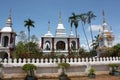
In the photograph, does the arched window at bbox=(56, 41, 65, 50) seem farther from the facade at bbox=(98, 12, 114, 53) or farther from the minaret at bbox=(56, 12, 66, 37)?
the facade at bbox=(98, 12, 114, 53)

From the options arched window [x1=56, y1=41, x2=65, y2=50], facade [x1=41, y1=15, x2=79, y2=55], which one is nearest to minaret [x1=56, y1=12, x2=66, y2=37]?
facade [x1=41, y1=15, x2=79, y2=55]

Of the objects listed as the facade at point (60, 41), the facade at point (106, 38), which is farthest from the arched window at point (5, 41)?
the facade at point (106, 38)

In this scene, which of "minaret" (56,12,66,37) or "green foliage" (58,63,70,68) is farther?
"minaret" (56,12,66,37)

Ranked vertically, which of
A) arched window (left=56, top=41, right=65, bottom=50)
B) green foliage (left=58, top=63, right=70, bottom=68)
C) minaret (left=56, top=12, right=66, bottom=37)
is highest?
minaret (left=56, top=12, right=66, bottom=37)

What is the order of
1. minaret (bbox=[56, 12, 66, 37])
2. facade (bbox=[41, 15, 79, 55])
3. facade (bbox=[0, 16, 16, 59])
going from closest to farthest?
facade (bbox=[0, 16, 16, 59])
facade (bbox=[41, 15, 79, 55])
minaret (bbox=[56, 12, 66, 37])

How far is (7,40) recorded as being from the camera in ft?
125

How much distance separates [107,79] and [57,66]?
5.38 m

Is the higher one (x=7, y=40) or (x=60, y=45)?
(x=7, y=40)

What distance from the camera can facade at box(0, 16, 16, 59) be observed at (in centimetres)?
3538

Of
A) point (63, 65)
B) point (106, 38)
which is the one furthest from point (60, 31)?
point (63, 65)

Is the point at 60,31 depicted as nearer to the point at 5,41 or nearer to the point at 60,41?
the point at 60,41

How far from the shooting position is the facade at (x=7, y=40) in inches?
1393

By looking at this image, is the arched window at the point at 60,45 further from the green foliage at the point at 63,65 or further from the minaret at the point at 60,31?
the green foliage at the point at 63,65

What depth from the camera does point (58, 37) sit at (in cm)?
4181
